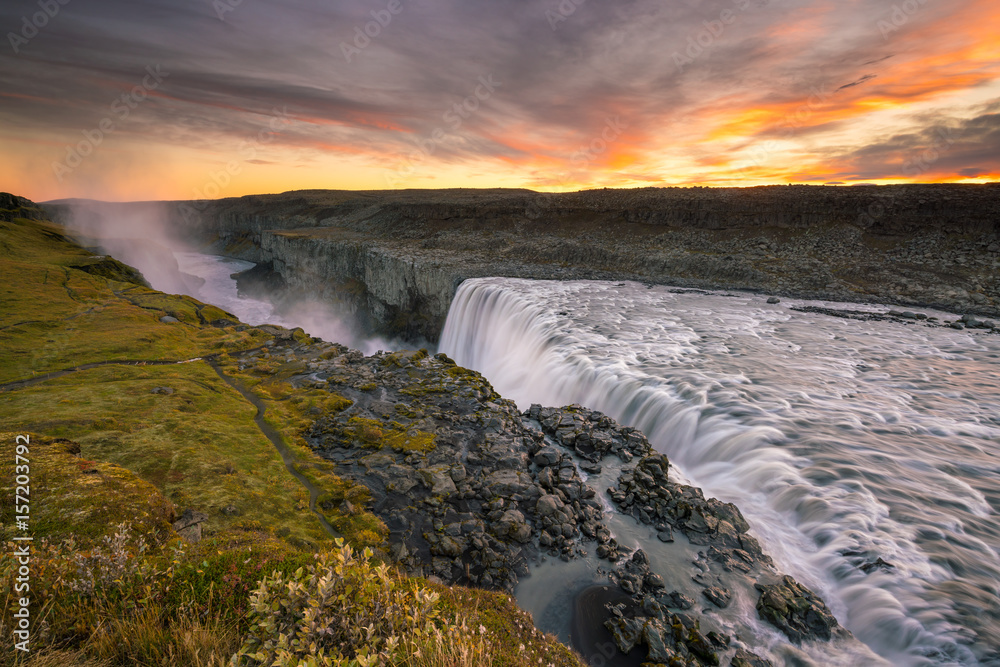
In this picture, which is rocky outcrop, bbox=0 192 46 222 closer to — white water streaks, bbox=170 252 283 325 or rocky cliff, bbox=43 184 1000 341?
white water streaks, bbox=170 252 283 325

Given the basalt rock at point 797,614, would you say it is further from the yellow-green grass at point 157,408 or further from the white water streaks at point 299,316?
the white water streaks at point 299,316

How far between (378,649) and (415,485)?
7021mm

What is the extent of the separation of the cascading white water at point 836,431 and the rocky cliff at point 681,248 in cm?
1416

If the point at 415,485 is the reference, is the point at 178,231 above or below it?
above

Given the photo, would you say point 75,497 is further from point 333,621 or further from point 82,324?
point 82,324

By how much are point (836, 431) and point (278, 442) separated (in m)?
16.2

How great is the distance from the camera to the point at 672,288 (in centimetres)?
3641

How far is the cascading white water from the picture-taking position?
7.18 m

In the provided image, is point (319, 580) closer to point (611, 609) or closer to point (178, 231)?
point (611, 609)

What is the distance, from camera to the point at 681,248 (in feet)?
154

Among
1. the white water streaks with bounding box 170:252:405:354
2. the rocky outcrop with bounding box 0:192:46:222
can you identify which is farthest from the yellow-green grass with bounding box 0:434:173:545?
the rocky outcrop with bounding box 0:192:46:222

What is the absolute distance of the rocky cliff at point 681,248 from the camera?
35000 mm

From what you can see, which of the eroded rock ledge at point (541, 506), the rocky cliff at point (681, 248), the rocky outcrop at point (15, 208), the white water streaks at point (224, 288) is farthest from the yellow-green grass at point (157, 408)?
Answer: the rocky outcrop at point (15, 208)

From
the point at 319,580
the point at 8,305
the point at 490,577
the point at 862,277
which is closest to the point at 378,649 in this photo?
the point at 319,580
